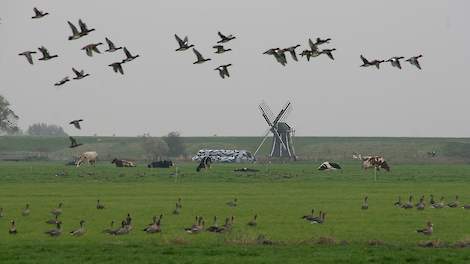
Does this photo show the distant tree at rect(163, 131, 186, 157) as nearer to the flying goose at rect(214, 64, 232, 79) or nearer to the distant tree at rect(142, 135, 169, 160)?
the distant tree at rect(142, 135, 169, 160)

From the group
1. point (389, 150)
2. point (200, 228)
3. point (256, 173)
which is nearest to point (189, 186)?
point (256, 173)

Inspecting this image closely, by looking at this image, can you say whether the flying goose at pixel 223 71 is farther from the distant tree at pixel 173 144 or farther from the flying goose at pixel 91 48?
the distant tree at pixel 173 144

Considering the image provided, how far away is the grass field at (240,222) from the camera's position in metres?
29.8

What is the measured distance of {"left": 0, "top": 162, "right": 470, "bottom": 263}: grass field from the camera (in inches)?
1172

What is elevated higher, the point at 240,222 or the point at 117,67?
the point at 117,67

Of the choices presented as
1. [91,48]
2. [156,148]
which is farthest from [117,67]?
[156,148]

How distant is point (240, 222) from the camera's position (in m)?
40.2

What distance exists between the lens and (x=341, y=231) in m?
36.5

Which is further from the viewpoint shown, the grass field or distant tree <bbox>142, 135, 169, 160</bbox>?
distant tree <bbox>142, 135, 169, 160</bbox>

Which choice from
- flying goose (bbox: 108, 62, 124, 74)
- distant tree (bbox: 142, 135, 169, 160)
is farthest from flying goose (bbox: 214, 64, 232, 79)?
distant tree (bbox: 142, 135, 169, 160)

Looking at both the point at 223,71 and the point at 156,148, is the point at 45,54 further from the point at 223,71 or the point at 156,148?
the point at 156,148

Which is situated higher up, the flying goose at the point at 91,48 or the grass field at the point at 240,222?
the flying goose at the point at 91,48

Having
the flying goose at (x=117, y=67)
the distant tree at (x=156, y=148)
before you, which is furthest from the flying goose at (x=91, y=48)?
the distant tree at (x=156, y=148)

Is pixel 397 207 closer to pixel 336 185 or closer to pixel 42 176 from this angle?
pixel 336 185
